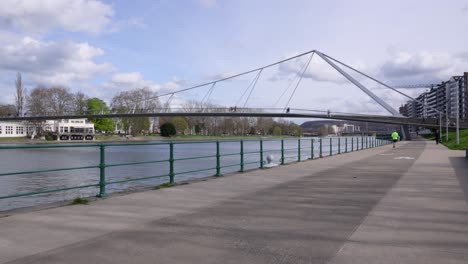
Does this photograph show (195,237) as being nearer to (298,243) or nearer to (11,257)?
(298,243)

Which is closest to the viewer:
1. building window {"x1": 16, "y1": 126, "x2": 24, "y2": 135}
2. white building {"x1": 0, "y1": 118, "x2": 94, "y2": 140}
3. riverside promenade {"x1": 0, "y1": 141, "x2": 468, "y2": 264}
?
riverside promenade {"x1": 0, "y1": 141, "x2": 468, "y2": 264}

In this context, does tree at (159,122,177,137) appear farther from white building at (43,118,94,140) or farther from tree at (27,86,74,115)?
tree at (27,86,74,115)

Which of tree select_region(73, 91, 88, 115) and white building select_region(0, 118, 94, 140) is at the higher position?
tree select_region(73, 91, 88, 115)

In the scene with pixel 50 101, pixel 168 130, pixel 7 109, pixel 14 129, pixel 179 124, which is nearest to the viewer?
pixel 50 101

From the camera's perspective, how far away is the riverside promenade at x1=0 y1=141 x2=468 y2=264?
14.8 feet

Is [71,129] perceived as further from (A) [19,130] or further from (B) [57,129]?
(A) [19,130]

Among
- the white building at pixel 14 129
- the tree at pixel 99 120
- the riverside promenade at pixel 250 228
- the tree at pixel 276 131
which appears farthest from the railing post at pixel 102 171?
the tree at pixel 99 120

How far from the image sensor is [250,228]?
5742mm

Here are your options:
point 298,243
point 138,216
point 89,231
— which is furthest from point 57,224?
point 298,243

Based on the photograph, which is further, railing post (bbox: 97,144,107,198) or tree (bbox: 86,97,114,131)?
tree (bbox: 86,97,114,131)

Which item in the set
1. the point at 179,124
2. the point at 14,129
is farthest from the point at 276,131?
the point at 14,129

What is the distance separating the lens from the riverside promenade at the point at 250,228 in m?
4.52

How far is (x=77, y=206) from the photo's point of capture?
732cm

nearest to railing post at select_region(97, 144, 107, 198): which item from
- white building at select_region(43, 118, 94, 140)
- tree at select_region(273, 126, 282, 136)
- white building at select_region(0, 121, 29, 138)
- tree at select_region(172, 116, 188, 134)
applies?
white building at select_region(43, 118, 94, 140)
